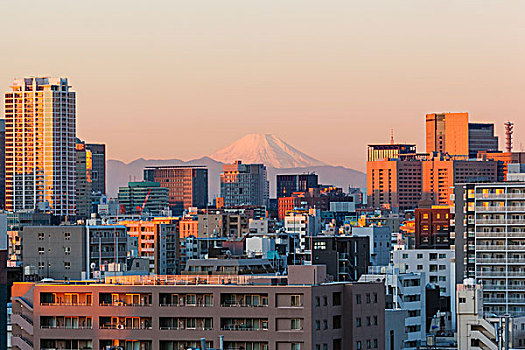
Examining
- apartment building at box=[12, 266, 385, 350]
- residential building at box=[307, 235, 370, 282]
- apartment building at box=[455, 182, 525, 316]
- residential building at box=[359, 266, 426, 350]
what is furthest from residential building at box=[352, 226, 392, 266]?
apartment building at box=[12, 266, 385, 350]

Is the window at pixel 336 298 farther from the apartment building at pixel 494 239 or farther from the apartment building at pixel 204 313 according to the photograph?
the apartment building at pixel 494 239

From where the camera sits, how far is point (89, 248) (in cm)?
12494

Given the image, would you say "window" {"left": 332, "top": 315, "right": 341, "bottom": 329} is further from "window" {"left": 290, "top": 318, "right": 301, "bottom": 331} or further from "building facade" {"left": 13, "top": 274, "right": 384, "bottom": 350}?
"window" {"left": 290, "top": 318, "right": 301, "bottom": 331}

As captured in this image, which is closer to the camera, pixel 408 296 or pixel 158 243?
pixel 408 296

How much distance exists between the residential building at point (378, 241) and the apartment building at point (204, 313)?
250 feet

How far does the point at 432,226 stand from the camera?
17350cm

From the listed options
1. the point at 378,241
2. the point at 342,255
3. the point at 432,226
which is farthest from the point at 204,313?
the point at 432,226

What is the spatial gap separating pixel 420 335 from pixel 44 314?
106 feet

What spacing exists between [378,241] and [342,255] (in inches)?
1274

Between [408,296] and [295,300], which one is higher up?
[295,300]

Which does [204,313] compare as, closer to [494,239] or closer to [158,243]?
[494,239]

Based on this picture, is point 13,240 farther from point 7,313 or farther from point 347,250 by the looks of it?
point 7,313

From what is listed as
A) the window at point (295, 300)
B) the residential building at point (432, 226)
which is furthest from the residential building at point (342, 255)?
the window at point (295, 300)

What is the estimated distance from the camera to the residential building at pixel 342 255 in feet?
380
